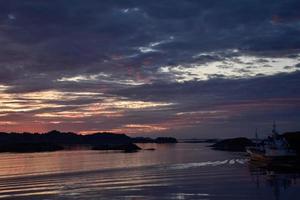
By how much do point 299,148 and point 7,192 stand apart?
6916 cm

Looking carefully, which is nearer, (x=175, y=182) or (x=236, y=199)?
(x=236, y=199)

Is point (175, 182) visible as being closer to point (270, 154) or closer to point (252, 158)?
point (270, 154)

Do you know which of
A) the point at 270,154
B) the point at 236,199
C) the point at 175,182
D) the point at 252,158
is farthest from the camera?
the point at 252,158

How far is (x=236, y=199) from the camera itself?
37969 mm

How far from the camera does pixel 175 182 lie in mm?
52750

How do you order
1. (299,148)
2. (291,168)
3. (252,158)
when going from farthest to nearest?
(299,148)
(252,158)
(291,168)

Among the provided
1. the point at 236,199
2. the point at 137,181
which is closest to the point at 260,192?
the point at 236,199

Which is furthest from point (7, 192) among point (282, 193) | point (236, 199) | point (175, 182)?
point (282, 193)

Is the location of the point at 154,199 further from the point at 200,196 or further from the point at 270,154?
the point at 270,154

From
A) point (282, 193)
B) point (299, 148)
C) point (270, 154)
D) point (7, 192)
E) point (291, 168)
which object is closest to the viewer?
A: point (282, 193)

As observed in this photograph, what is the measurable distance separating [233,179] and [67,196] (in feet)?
72.9

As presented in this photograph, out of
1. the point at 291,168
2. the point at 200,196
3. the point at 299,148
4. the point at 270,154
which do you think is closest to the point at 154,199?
the point at 200,196

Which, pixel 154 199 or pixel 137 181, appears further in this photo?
pixel 137 181

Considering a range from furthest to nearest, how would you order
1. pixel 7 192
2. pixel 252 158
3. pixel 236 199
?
pixel 252 158 < pixel 7 192 < pixel 236 199
